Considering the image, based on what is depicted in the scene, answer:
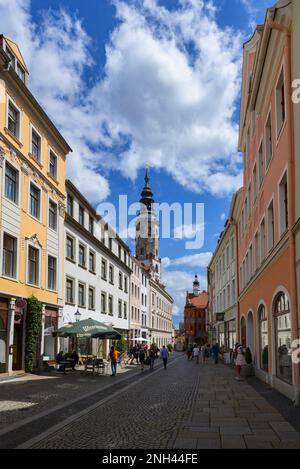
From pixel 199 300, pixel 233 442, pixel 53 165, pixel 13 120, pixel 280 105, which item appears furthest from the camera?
pixel 199 300

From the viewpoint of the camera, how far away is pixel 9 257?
23.6 meters

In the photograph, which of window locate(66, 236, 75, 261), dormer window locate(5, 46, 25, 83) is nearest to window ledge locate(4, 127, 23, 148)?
dormer window locate(5, 46, 25, 83)

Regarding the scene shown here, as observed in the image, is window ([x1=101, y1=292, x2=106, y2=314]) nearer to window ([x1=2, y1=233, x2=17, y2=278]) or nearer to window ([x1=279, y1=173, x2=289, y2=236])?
window ([x1=2, y1=233, x2=17, y2=278])

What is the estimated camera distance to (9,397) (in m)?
15.7

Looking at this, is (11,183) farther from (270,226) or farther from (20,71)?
(270,226)

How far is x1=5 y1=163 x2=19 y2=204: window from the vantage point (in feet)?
76.2

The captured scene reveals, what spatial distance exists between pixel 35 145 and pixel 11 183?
160 inches

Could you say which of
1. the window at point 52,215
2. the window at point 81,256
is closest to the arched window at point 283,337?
the window at point 52,215

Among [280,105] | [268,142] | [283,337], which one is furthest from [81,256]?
[280,105]

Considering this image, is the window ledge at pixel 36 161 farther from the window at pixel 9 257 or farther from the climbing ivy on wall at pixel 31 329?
the climbing ivy on wall at pixel 31 329

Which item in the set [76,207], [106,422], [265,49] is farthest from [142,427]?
[76,207]

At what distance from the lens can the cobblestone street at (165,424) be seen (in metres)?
8.95

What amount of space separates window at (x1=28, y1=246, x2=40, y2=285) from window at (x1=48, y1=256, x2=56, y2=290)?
217 cm
